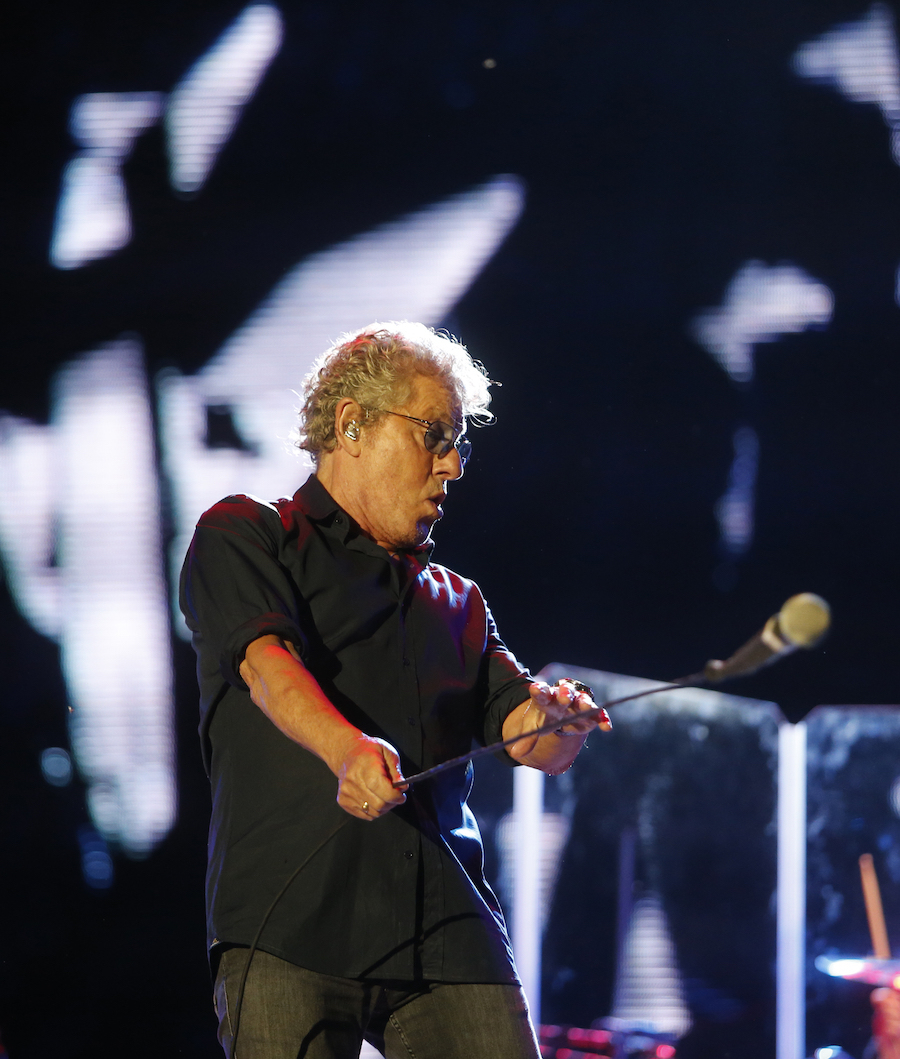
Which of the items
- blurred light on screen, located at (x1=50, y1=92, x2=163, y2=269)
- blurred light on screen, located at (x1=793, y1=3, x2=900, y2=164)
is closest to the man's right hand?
blurred light on screen, located at (x1=50, y1=92, x2=163, y2=269)

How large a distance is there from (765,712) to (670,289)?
1.17 metres

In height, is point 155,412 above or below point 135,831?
above

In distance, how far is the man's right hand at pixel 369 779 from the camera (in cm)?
126

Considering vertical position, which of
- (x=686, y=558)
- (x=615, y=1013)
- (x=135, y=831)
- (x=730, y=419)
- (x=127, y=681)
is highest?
(x=730, y=419)

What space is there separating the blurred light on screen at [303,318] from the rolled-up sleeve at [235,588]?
137 centimetres

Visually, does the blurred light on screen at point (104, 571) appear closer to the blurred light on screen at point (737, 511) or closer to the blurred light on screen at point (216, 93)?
the blurred light on screen at point (216, 93)

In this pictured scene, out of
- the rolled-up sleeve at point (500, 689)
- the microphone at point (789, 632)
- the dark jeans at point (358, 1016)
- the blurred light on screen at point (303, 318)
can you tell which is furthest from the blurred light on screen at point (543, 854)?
the microphone at point (789, 632)

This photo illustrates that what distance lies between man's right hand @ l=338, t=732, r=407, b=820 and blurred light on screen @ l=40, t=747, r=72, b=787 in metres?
1.87

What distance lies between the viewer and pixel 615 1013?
9.64 ft

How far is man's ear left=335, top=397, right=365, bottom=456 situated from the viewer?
183 cm

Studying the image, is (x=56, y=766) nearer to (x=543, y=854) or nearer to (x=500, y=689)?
(x=543, y=854)

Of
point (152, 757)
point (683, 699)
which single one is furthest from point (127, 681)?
point (683, 699)

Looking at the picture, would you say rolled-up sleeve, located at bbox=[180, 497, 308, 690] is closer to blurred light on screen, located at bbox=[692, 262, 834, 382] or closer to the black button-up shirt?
the black button-up shirt

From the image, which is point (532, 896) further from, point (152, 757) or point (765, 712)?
point (152, 757)
